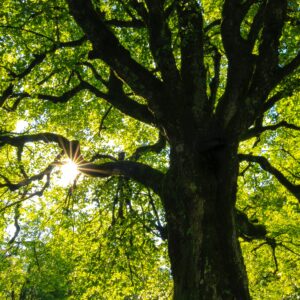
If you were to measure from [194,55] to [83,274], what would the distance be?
7.47 meters

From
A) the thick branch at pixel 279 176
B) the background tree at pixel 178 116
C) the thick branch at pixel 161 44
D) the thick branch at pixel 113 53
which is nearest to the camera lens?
the background tree at pixel 178 116

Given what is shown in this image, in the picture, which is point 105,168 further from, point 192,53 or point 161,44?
point 192,53

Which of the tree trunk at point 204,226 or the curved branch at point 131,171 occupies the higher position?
the curved branch at point 131,171

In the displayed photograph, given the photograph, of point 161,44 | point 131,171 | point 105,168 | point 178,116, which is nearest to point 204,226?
point 178,116

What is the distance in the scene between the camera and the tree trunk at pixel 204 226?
5.71m

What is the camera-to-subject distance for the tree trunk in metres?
5.71

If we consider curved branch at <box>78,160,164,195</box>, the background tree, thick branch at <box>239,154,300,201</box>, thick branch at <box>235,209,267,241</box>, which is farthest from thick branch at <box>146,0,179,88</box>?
thick branch at <box>235,209,267,241</box>

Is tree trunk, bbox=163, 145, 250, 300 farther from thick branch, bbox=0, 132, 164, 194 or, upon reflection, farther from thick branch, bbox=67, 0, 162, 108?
thick branch, bbox=67, 0, 162, 108

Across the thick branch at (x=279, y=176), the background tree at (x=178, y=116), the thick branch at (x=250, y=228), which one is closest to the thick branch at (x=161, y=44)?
the background tree at (x=178, y=116)

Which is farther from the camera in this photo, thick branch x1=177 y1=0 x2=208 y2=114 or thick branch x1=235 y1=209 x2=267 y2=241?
thick branch x1=235 y1=209 x2=267 y2=241

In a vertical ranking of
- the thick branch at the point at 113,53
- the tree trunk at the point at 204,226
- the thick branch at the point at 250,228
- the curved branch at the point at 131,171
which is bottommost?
the tree trunk at the point at 204,226

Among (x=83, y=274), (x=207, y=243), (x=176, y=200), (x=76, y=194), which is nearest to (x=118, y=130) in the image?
(x=76, y=194)

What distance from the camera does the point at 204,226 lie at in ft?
20.2

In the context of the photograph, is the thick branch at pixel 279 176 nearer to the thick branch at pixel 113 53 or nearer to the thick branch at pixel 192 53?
the thick branch at pixel 192 53
